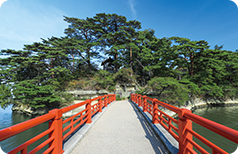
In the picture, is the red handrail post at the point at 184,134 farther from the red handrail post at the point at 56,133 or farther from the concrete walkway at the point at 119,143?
the red handrail post at the point at 56,133

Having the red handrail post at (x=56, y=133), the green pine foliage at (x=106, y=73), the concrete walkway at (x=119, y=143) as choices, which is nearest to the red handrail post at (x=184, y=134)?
the concrete walkway at (x=119, y=143)

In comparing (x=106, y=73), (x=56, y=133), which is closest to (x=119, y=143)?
(x=56, y=133)

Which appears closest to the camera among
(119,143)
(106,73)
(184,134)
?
(184,134)

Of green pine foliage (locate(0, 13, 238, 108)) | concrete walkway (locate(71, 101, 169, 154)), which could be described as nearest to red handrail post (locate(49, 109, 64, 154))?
concrete walkway (locate(71, 101, 169, 154))

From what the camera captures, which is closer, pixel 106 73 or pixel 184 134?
pixel 184 134

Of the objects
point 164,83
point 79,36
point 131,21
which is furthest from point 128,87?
point 79,36

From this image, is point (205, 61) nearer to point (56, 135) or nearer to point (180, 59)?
point (180, 59)

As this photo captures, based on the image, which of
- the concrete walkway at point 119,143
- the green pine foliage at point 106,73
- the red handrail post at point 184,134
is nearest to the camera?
the red handrail post at point 184,134

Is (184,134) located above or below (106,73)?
below

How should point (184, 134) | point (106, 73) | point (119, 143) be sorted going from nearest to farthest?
1. point (184, 134)
2. point (119, 143)
3. point (106, 73)

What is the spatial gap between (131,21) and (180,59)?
13414 mm

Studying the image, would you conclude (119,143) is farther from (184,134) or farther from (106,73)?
(106,73)

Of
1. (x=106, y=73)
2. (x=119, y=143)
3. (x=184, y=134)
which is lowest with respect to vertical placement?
(x=119, y=143)

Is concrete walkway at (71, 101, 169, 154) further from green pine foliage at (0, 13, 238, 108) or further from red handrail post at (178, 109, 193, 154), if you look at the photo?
green pine foliage at (0, 13, 238, 108)
